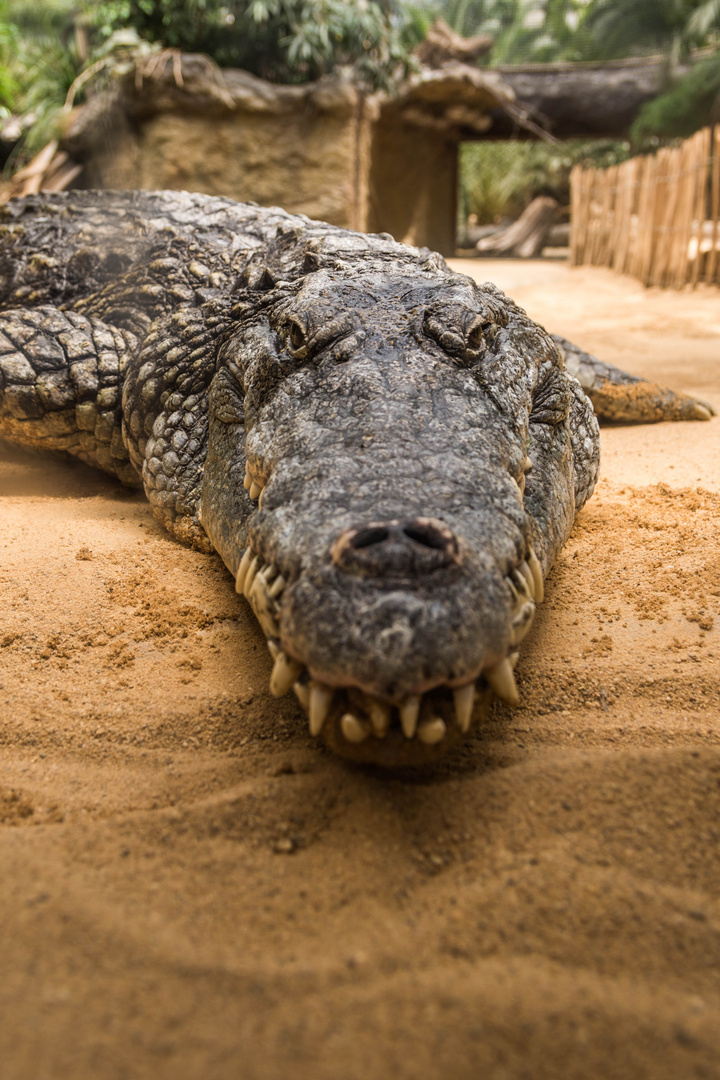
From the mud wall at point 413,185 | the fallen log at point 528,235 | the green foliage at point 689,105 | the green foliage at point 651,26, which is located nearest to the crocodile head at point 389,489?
the mud wall at point 413,185

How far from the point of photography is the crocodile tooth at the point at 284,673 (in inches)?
54.5

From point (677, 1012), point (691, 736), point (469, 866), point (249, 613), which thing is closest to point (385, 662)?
point (469, 866)

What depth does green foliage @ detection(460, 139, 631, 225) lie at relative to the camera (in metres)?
23.3

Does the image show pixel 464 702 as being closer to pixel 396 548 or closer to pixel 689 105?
pixel 396 548

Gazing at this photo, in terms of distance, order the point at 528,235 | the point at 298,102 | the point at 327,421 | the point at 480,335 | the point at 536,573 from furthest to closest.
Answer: the point at 528,235, the point at 298,102, the point at 480,335, the point at 327,421, the point at 536,573

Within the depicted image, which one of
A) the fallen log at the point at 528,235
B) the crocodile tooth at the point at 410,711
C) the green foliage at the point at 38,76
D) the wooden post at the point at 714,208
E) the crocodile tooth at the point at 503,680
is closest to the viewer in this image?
the crocodile tooth at the point at 410,711

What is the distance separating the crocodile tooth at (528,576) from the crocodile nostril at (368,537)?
14.1 inches

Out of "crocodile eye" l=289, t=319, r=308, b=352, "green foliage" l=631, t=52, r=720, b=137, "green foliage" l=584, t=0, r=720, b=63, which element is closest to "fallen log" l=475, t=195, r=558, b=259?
"green foliage" l=584, t=0, r=720, b=63

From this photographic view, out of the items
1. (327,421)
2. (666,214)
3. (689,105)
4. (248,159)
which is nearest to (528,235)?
(689,105)

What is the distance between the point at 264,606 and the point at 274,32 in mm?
10156

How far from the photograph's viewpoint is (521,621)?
144 centimetres

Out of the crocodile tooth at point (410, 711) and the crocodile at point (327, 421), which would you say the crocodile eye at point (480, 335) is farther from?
A: the crocodile tooth at point (410, 711)

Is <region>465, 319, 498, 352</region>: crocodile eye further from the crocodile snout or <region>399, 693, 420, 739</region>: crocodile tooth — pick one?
<region>399, 693, 420, 739</region>: crocodile tooth

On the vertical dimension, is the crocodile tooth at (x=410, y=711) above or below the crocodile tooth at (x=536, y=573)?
below
